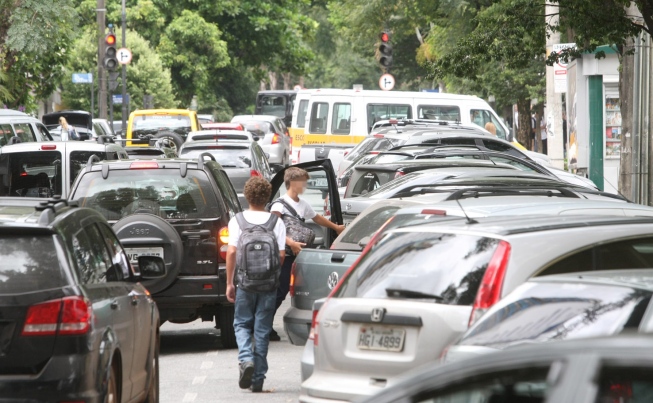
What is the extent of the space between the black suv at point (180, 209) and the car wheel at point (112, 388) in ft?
Answer: 13.3

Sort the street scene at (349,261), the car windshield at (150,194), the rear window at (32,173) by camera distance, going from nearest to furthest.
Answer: the street scene at (349,261), the car windshield at (150,194), the rear window at (32,173)

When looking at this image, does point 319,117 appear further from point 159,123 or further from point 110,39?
point 110,39

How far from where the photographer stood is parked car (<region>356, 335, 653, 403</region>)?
300 cm

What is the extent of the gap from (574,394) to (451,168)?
11.5 metres

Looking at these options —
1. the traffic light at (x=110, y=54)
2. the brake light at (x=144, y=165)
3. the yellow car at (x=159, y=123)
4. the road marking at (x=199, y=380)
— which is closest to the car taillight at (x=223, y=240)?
the brake light at (x=144, y=165)

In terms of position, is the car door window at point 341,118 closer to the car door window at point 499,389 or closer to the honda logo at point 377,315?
the honda logo at point 377,315

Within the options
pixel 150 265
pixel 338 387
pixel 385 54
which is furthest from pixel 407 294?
pixel 385 54

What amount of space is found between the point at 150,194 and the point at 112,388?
477cm

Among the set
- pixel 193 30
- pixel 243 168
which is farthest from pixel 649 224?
pixel 193 30

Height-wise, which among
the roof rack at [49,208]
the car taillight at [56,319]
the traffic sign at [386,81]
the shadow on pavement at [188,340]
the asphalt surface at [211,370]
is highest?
the traffic sign at [386,81]

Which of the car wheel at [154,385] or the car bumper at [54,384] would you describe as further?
the car wheel at [154,385]

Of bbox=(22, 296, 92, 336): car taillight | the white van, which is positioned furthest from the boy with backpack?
the white van

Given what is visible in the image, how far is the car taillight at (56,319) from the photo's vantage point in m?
6.32

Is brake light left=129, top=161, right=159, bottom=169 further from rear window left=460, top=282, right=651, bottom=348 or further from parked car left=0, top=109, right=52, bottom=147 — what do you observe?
parked car left=0, top=109, right=52, bottom=147
